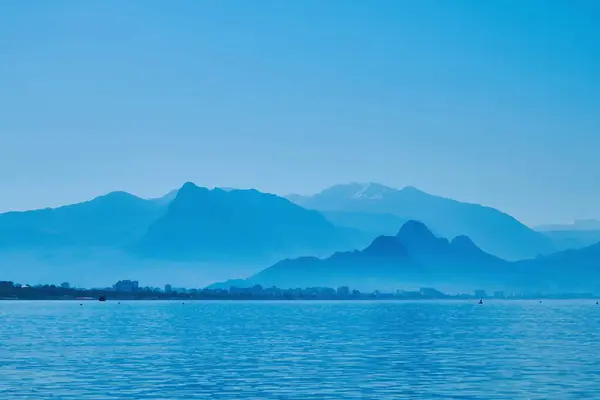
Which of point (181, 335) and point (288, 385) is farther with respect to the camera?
point (181, 335)

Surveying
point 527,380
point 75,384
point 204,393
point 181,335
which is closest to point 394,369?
point 527,380

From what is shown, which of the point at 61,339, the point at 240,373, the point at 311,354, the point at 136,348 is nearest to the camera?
the point at 240,373

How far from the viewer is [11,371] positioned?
2702 inches

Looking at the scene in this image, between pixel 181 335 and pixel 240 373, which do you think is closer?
pixel 240 373

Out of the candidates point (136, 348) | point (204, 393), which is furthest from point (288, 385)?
point (136, 348)

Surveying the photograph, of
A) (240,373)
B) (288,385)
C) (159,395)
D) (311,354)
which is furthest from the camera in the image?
(311,354)

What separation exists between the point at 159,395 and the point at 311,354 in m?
29.5

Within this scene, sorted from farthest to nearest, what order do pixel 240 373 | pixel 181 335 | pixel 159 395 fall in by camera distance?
pixel 181 335 → pixel 240 373 → pixel 159 395

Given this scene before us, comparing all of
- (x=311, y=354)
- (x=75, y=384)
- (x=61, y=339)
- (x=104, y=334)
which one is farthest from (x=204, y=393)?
(x=104, y=334)

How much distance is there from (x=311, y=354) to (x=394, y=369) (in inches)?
572

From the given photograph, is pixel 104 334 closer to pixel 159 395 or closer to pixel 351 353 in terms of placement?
pixel 351 353

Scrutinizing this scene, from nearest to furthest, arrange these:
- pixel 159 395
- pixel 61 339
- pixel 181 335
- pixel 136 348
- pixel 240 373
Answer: pixel 159 395 < pixel 240 373 < pixel 136 348 < pixel 61 339 < pixel 181 335

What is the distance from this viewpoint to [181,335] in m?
118

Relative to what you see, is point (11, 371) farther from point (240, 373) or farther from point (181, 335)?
point (181, 335)
